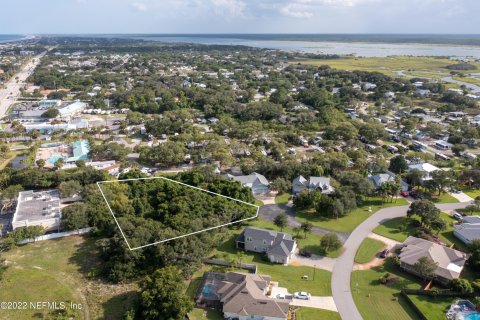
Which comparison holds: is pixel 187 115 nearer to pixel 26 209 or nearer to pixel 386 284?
pixel 26 209

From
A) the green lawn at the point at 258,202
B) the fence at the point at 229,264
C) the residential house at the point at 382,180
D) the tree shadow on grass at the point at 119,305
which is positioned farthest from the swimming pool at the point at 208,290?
the residential house at the point at 382,180

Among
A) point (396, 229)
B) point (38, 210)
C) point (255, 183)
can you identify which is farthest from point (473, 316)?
point (38, 210)

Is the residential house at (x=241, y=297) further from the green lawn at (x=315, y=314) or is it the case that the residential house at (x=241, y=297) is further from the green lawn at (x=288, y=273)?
the green lawn at (x=288, y=273)

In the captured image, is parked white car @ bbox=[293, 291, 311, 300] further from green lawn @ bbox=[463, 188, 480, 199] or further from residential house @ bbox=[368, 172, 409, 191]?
green lawn @ bbox=[463, 188, 480, 199]

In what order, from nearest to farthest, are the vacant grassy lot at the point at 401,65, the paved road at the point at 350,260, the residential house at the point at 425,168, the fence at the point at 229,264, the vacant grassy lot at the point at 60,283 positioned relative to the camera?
1. the vacant grassy lot at the point at 60,283
2. the paved road at the point at 350,260
3. the fence at the point at 229,264
4. the residential house at the point at 425,168
5. the vacant grassy lot at the point at 401,65

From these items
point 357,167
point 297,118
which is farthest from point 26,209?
point 297,118

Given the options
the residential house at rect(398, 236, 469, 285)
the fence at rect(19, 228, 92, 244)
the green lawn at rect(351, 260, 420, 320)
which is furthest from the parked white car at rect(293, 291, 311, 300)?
the fence at rect(19, 228, 92, 244)
